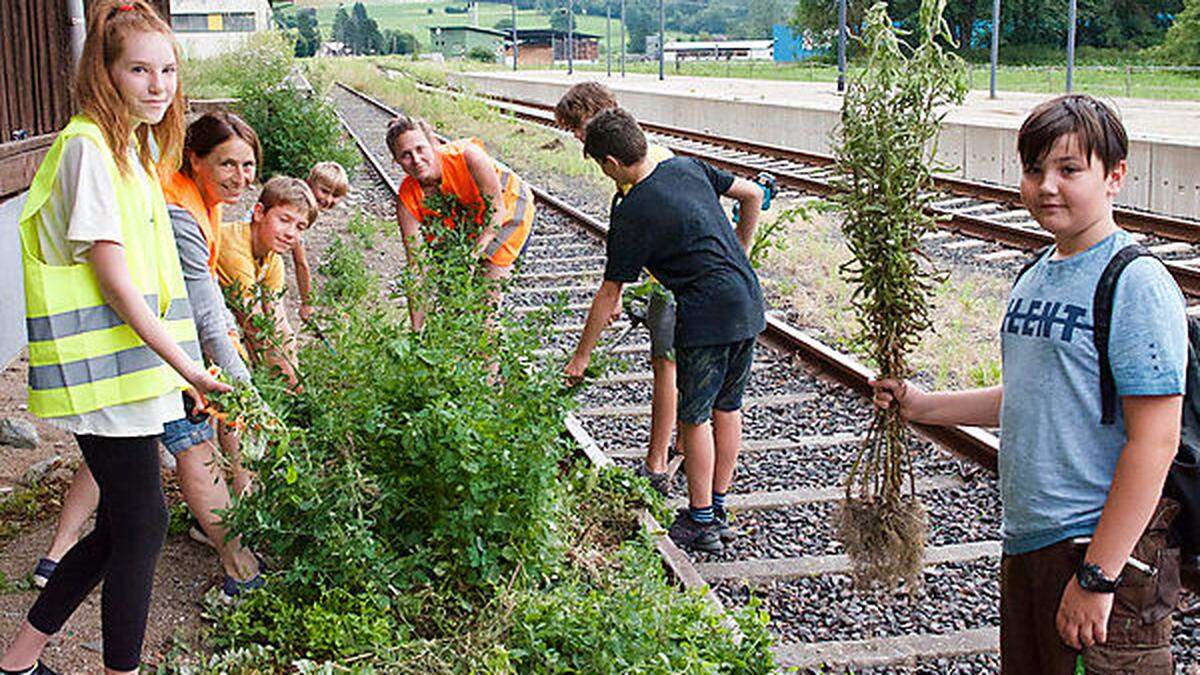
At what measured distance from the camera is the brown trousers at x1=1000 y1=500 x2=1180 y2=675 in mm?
2766

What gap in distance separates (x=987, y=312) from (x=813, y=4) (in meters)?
76.2

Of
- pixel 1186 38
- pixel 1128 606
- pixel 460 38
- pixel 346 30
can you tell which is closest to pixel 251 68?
pixel 1128 606

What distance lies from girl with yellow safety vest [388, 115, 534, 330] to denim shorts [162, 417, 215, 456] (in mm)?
1869

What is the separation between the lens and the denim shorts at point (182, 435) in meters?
4.08

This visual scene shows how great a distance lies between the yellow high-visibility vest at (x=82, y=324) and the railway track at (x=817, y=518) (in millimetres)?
1818

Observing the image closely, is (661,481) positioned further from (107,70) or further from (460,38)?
(460,38)

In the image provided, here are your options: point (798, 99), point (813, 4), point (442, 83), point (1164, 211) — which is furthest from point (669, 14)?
point (1164, 211)

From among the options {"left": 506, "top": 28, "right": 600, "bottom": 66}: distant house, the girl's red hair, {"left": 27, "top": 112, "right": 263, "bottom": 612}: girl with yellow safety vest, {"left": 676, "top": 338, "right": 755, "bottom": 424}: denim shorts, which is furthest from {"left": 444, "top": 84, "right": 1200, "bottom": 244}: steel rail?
{"left": 506, "top": 28, "right": 600, "bottom": 66}: distant house

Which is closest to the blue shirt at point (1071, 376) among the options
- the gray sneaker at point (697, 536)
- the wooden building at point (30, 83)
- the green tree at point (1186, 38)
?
the gray sneaker at point (697, 536)

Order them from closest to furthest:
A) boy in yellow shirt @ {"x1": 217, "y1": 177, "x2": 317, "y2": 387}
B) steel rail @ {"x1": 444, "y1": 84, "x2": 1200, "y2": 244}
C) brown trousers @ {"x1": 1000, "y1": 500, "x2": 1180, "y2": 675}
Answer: brown trousers @ {"x1": 1000, "y1": 500, "x2": 1180, "y2": 675}
boy in yellow shirt @ {"x1": 217, "y1": 177, "x2": 317, "y2": 387}
steel rail @ {"x1": 444, "y1": 84, "x2": 1200, "y2": 244}

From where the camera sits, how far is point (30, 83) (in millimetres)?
9297

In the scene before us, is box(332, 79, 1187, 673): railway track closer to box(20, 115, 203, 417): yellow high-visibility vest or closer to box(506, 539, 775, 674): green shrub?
box(506, 539, 775, 674): green shrub

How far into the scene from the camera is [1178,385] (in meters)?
2.63

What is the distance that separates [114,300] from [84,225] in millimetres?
208
